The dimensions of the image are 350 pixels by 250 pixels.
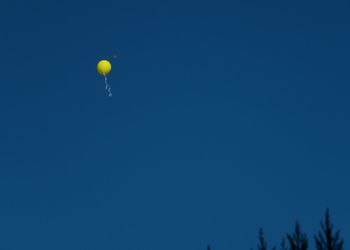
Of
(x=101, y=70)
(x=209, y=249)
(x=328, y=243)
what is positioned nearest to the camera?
(x=328, y=243)

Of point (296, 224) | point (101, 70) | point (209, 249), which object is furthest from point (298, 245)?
point (101, 70)

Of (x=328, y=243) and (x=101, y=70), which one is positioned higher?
(x=101, y=70)

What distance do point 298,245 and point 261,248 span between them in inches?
84.7

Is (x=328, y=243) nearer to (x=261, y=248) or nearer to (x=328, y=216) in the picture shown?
(x=328, y=216)

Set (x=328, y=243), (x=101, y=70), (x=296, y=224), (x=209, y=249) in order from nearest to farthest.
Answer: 1. (x=328, y=243)
2. (x=296, y=224)
3. (x=209, y=249)
4. (x=101, y=70)

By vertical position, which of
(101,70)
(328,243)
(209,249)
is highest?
(101,70)

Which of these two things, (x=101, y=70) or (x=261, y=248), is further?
(x=101, y=70)

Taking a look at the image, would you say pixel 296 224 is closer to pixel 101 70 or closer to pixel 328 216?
pixel 328 216

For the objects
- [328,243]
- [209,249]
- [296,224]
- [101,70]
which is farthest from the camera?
[101,70]

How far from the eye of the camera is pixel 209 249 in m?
30.3

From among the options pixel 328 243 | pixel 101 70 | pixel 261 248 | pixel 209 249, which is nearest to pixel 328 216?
pixel 328 243

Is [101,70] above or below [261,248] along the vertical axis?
above

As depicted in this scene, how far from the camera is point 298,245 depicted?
2530 centimetres

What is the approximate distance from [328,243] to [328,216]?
0.94 metres
